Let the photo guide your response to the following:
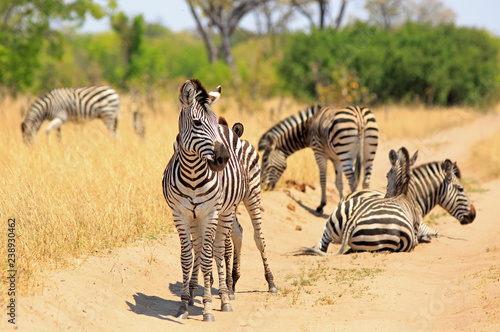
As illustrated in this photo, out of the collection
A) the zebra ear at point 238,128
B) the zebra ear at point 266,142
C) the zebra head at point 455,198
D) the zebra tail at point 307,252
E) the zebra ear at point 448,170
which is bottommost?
the zebra tail at point 307,252

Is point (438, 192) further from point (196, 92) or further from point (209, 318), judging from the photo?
point (196, 92)

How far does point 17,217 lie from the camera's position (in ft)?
20.1

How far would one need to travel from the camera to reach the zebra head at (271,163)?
1097 centimetres

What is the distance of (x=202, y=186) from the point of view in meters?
4.95

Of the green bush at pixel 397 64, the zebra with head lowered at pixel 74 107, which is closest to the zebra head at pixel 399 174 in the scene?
the zebra with head lowered at pixel 74 107

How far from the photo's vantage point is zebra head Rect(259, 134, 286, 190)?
10969 millimetres

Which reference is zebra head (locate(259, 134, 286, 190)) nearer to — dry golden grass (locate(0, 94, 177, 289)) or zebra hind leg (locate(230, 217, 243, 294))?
dry golden grass (locate(0, 94, 177, 289))

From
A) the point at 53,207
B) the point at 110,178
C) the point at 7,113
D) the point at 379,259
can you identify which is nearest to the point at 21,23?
the point at 7,113

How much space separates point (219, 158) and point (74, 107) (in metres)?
9.54

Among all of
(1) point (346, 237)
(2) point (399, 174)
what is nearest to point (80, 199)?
(1) point (346, 237)

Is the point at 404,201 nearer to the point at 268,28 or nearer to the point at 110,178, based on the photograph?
the point at 110,178

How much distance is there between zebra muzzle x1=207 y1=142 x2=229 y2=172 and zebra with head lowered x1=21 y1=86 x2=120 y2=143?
8.52m

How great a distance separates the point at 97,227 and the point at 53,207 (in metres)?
0.51

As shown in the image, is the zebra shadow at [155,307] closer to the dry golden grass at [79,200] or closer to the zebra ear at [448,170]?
the dry golden grass at [79,200]
